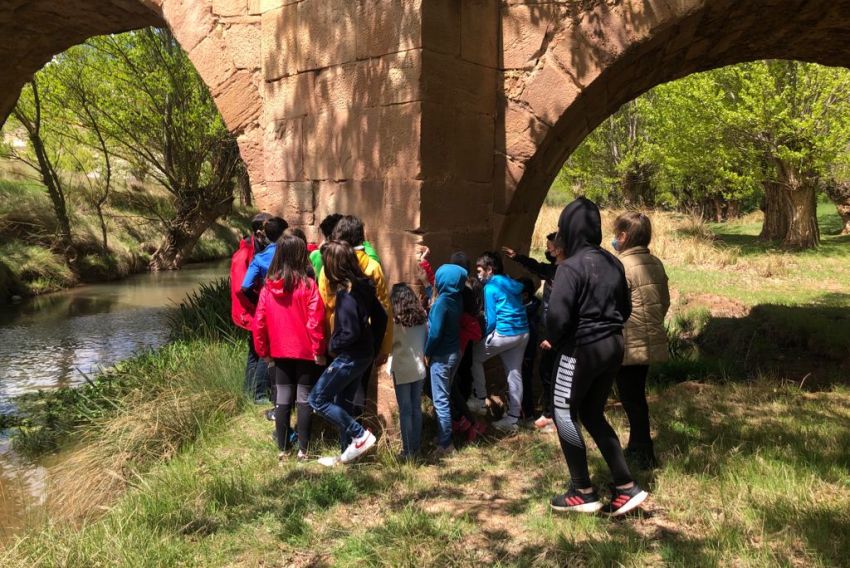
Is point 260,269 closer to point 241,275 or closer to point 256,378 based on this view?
point 241,275

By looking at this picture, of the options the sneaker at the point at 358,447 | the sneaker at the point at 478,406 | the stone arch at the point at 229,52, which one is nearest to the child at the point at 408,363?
the sneaker at the point at 358,447

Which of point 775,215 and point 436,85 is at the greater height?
point 436,85

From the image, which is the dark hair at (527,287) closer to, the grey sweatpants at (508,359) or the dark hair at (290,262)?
the grey sweatpants at (508,359)

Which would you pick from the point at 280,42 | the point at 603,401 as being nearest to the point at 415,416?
the point at 603,401

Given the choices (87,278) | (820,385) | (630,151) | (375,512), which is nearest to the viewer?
(375,512)

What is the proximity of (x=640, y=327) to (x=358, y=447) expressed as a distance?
1.89m

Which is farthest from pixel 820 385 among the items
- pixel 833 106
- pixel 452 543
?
pixel 833 106

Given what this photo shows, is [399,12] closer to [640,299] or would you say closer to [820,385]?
[640,299]

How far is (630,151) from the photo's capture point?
74.0 feet

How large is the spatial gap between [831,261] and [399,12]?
11536 millimetres

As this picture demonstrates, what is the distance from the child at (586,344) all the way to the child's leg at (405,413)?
1151 mm

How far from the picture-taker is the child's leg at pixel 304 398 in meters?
4.30

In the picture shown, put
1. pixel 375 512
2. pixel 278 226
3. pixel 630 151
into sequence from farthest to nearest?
pixel 630 151, pixel 278 226, pixel 375 512

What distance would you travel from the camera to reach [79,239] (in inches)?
655
